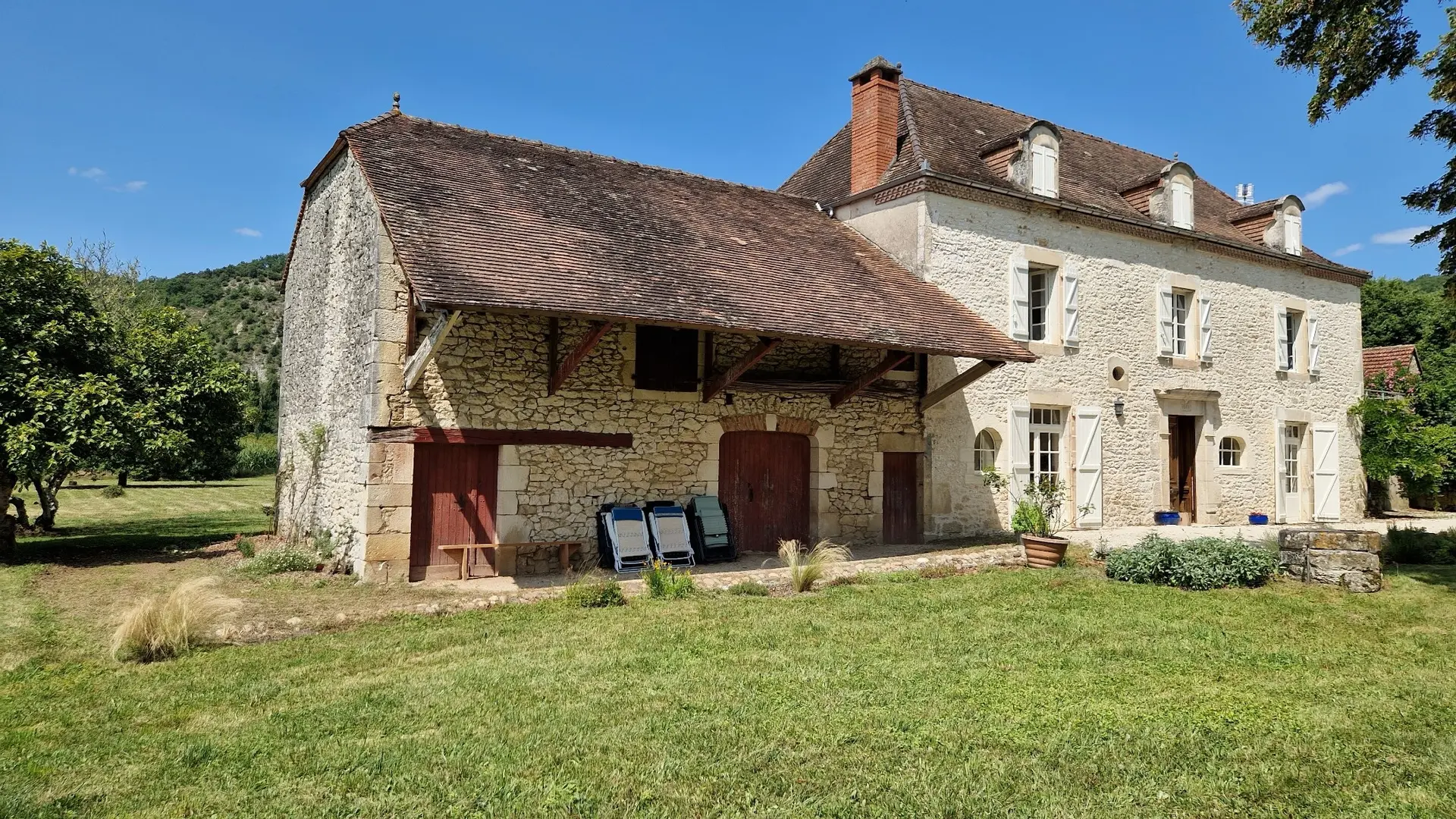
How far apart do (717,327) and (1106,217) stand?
8046 millimetres

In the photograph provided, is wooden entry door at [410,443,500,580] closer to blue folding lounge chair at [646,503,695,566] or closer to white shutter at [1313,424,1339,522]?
blue folding lounge chair at [646,503,695,566]

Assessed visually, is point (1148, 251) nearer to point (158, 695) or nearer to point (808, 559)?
point (808, 559)

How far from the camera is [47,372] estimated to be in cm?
967

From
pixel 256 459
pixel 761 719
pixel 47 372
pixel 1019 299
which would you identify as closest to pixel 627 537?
pixel 761 719

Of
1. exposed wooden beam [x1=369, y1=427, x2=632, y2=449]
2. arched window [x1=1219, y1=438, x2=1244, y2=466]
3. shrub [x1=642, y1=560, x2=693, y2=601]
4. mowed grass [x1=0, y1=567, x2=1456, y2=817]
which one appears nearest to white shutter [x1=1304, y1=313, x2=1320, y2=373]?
arched window [x1=1219, y1=438, x2=1244, y2=466]

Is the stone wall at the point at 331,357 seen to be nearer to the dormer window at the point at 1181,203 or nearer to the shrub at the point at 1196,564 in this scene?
the shrub at the point at 1196,564

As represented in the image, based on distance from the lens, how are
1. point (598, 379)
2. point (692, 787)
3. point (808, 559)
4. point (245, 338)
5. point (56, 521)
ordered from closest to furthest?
point (692, 787), point (808, 559), point (598, 379), point (56, 521), point (245, 338)

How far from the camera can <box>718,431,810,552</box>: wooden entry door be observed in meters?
10.7

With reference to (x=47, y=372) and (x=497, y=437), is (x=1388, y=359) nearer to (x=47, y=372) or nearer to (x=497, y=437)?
(x=497, y=437)

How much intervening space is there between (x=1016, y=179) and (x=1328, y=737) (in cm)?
1029

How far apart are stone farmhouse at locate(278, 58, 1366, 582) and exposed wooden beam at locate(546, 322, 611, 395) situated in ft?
0.15

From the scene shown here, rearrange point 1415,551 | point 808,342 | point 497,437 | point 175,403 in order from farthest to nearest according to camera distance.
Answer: point 808,342 < point 175,403 < point 1415,551 < point 497,437

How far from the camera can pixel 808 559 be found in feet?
27.2

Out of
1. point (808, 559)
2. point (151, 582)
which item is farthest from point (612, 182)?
point (151, 582)
